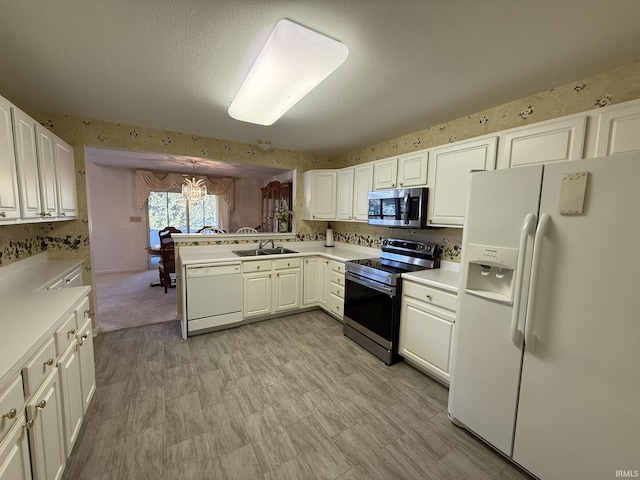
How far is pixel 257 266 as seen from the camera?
10.8ft

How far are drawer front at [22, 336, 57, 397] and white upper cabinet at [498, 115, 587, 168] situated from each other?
2.96 m

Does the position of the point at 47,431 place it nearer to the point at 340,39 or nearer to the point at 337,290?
the point at 340,39

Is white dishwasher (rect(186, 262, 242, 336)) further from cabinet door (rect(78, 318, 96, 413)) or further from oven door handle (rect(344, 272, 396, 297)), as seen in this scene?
oven door handle (rect(344, 272, 396, 297))

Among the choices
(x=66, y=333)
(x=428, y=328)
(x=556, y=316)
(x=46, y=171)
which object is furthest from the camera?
(x=428, y=328)

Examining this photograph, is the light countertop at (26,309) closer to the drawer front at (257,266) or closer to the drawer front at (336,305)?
the drawer front at (257,266)

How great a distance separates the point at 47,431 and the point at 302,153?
379 cm

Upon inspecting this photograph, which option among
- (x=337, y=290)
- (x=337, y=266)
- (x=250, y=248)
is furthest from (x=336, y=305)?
(x=250, y=248)

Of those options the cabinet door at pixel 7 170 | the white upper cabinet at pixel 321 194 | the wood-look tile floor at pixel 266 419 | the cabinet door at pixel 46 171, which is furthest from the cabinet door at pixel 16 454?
the white upper cabinet at pixel 321 194

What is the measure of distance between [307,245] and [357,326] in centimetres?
178

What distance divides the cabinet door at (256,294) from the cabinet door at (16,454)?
223 cm

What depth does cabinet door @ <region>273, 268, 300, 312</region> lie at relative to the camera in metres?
3.45

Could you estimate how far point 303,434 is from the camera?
5.66 feet

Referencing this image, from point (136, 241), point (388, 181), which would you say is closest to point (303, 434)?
point (388, 181)

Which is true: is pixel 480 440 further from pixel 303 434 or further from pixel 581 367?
pixel 303 434
